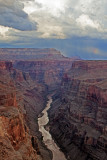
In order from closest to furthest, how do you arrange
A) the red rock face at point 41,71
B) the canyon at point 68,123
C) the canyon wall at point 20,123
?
the canyon wall at point 20,123 → the canyon at point 68,123 → the red rock face at point 41,71

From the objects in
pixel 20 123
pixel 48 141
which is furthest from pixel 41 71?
pixel 20 123

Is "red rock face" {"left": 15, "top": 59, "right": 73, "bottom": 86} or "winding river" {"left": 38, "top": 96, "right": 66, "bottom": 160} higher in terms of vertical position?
"red rock face" {"left": 15, "top": 59, "right": 73, "bottom": 86}

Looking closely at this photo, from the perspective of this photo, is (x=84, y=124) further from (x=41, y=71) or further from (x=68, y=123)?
(x=41, y=71)

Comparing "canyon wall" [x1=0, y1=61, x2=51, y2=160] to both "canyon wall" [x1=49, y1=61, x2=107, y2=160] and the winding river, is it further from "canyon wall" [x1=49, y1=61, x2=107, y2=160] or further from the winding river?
"canyon wall" [x1=49, y1=61, x2=107, y2=160]

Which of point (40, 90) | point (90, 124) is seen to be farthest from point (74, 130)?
point (40, 90)

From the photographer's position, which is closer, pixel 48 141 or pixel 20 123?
pixel 20 123

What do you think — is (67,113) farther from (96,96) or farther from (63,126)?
(96,96)

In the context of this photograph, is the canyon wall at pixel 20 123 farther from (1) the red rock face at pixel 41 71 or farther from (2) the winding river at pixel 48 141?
(1) the red rock face at pixel 41 71

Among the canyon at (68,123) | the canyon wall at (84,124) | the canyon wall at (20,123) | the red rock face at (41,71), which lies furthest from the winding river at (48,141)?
the red rock face at (41,71)

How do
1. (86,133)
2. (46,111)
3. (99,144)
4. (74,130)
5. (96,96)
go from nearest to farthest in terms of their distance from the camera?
(99,144) → (86,133) → (74,130) → (96,96) → (46,111)

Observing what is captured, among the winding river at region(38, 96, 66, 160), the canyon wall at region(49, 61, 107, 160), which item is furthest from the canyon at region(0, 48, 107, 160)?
the winding river at region(38, 96, 66, 160)

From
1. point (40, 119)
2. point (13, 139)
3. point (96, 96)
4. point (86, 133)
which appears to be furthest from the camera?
point (40, 119)
